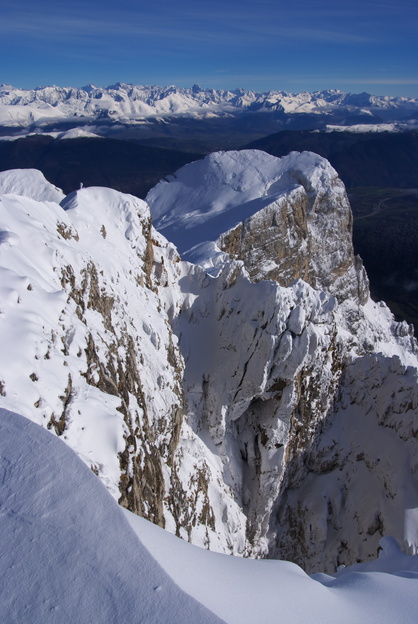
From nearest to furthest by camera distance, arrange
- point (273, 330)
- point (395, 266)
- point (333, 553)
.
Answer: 1. point (273, 330)
2. point (333, 553)
3. point (395, 266)

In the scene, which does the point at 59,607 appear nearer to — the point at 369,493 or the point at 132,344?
the point at 132,344

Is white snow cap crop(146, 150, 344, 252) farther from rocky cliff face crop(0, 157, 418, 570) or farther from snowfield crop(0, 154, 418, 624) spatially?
rocky cliff face crop(0, 157, 418, 570)

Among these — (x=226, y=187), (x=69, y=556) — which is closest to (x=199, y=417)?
(x=69, y=556)

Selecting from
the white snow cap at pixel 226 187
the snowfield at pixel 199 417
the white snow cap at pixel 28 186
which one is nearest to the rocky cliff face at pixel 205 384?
the snowfield at pixel 199 417

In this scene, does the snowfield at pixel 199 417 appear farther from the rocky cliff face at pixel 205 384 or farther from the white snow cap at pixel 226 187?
the white snow cap at pixel 226 187

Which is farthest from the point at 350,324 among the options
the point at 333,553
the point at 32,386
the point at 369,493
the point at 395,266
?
the point at 395,266

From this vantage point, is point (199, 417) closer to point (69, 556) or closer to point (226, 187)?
point (69, 556)
